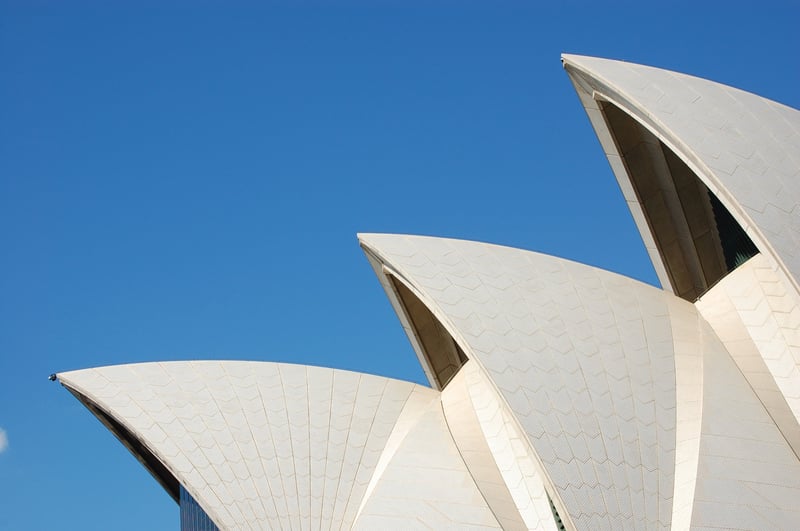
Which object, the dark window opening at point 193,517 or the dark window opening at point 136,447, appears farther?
the dark window opening at point 136,447

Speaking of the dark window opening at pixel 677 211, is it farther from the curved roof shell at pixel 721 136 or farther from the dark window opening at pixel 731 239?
the curved roof shell at pixel 721 136

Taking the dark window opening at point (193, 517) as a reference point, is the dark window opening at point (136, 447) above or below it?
above

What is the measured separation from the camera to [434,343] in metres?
27.7

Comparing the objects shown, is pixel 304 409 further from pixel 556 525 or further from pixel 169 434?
pixel 556 525

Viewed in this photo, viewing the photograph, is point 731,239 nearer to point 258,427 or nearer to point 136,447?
point 258,427

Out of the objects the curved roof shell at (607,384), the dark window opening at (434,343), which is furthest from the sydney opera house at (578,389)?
the dark window opening at (434,343)

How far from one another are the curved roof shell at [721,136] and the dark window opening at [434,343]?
559 centimetres

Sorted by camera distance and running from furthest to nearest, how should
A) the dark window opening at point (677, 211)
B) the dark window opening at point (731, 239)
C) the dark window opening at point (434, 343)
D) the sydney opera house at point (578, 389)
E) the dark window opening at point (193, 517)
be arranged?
the dark window opening at point (434, 343) → the dark window opening at point (677, 211) → the dark window opening at point (193, 517) → the dark window opening at point (731, 239) → the sydney opera house at point (578, 389)

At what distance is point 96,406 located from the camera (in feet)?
81.8

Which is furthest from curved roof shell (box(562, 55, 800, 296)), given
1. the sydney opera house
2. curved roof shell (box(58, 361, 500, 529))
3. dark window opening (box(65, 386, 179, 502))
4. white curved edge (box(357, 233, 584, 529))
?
dark window opening (box(65, 386, 179, 502))

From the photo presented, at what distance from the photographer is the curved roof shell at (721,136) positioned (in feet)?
68.1

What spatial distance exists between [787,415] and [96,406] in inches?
590

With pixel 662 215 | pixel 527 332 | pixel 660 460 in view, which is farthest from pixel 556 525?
pixel 662 215

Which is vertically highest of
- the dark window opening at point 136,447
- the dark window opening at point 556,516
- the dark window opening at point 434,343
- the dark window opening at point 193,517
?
the dark window opening at point 434,343
